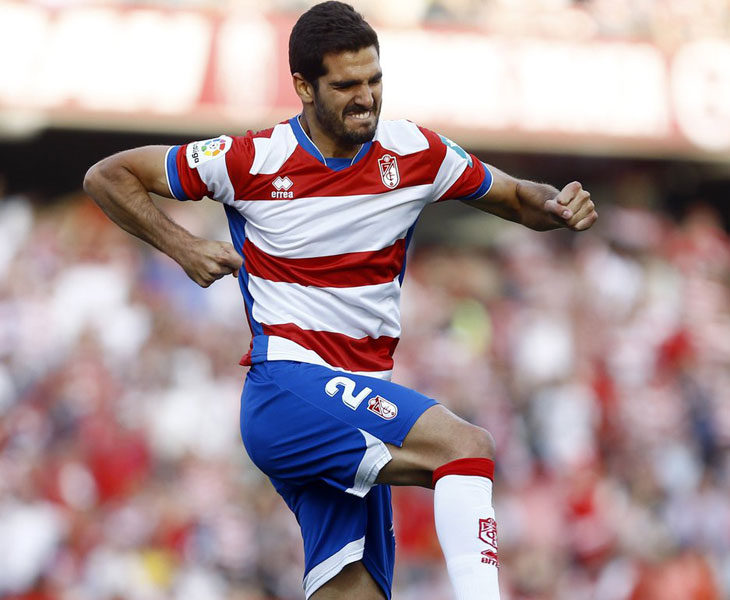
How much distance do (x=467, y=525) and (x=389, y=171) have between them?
1385 millimetres

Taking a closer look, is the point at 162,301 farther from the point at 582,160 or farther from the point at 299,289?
the point at 299,289

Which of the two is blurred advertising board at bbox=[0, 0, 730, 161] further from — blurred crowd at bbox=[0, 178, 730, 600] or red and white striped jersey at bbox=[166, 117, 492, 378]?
red and white striped jersey at bbox=[166, 117, 492, 378]

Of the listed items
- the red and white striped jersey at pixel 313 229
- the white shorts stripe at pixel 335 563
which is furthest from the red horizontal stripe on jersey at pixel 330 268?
the white shorts stripe at pixel 335 563

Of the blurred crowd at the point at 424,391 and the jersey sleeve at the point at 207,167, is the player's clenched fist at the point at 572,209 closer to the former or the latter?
the jersey sleeve at the point at 207,167

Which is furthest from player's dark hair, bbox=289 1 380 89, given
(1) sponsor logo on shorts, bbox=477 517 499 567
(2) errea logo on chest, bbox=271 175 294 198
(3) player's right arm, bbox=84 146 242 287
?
(1) sponsor logo on shorts, bbox=477 517 499 567

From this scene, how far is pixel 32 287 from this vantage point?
11.7 metres

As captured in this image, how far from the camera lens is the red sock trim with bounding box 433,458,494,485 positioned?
416cm

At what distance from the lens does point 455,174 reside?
15.9 ft

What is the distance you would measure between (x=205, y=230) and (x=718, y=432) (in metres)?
5.57

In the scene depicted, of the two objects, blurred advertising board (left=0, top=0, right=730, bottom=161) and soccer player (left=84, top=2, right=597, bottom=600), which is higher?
soccer player (left=84, top=2, right=597, bottom=600)

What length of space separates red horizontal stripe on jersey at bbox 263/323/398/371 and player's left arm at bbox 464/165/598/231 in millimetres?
800

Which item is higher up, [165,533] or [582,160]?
[582,160]

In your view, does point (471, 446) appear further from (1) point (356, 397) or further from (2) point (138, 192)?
(2) point (138, 192)

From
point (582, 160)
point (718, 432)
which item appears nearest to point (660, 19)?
point (582, 160)
